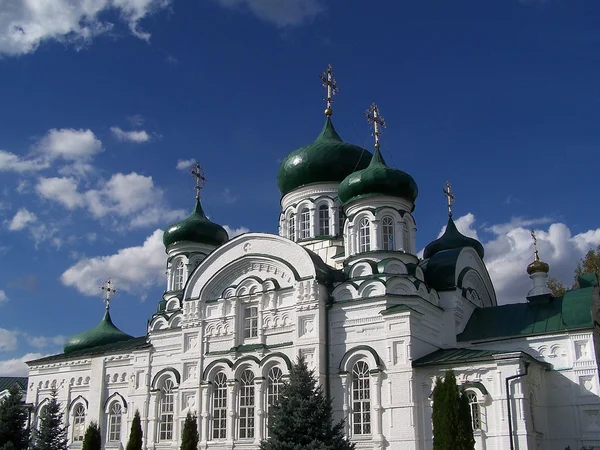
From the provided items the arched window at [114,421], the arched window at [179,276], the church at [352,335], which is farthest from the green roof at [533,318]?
the arched window at [114,421]

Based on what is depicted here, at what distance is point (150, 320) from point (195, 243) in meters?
3.39

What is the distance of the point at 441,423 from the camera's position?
1526 cm

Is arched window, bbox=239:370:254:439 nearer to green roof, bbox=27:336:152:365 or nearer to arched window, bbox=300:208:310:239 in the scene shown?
green roof, bbox=27:336:152:365

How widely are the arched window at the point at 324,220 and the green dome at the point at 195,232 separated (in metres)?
3.71

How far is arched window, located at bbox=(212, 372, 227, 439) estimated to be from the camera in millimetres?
21391

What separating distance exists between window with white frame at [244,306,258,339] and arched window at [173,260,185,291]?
4.71 meters

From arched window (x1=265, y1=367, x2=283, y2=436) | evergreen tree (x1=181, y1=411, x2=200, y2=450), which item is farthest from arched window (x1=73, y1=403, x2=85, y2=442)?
arched window (x1=265, y1=367, x2=283, y2=436)

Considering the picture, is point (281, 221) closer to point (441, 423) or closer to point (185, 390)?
point (185, 390)

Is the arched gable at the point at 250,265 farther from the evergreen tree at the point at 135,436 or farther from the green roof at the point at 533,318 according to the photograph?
the green roof at the point at 533,318

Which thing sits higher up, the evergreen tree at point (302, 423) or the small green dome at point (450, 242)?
the small green dome at point (450, 242)

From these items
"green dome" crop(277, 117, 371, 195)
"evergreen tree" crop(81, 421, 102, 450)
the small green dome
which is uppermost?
"green dome" crop(277, 117, 371, 195)

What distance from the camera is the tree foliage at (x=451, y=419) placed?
15.0 metres

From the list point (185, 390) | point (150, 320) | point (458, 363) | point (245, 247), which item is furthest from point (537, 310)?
point (150, 320)

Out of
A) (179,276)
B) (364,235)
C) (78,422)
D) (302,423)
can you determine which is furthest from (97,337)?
(302,423)
